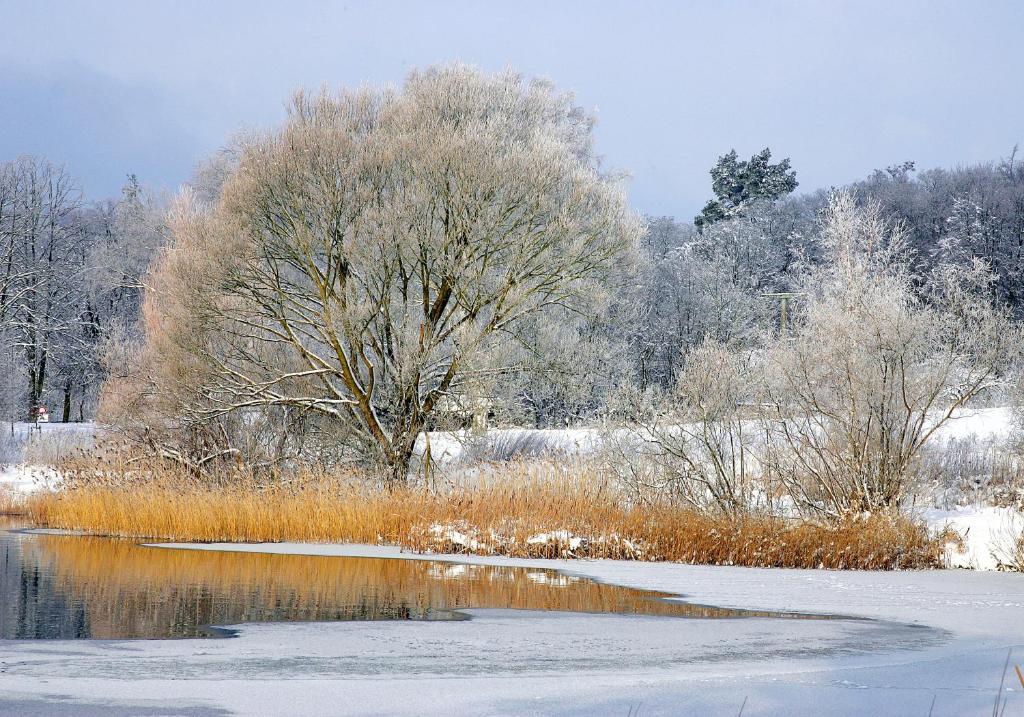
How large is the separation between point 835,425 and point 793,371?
961 mm

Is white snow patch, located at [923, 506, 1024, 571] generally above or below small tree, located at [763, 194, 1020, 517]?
below

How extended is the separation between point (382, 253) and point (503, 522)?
7.03 m

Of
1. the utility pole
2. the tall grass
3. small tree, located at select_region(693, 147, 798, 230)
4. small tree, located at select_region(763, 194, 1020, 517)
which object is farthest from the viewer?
small tree, located at select_region(693, 147, 798, 230)

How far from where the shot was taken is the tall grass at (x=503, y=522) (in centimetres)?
1252

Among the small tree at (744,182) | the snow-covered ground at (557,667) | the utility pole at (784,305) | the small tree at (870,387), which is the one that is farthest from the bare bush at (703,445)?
the small tree at (744,182)

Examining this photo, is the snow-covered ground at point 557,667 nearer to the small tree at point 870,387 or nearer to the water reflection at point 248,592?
the water reflection at point 248,592

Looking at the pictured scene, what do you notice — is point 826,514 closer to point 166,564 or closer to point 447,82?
point 166,564

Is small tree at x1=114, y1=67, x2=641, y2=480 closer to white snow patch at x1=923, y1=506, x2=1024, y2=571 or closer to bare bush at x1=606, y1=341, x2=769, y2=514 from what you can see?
bare bush at x1=606, y1=341, x2=769, y2=514

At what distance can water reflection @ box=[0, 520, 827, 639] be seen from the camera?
7.94 metres

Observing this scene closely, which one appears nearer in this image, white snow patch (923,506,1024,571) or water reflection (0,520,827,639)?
water reflection (0,520,827,639)

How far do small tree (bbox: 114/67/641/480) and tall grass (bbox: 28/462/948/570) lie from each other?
2737mm

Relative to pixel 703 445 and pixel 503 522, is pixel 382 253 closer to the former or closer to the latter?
pixel 503 522

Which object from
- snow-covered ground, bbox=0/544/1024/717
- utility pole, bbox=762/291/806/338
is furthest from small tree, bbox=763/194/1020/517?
snow-covered ground, bbox=0/544/1024/717

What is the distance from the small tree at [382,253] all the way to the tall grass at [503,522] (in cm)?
274
